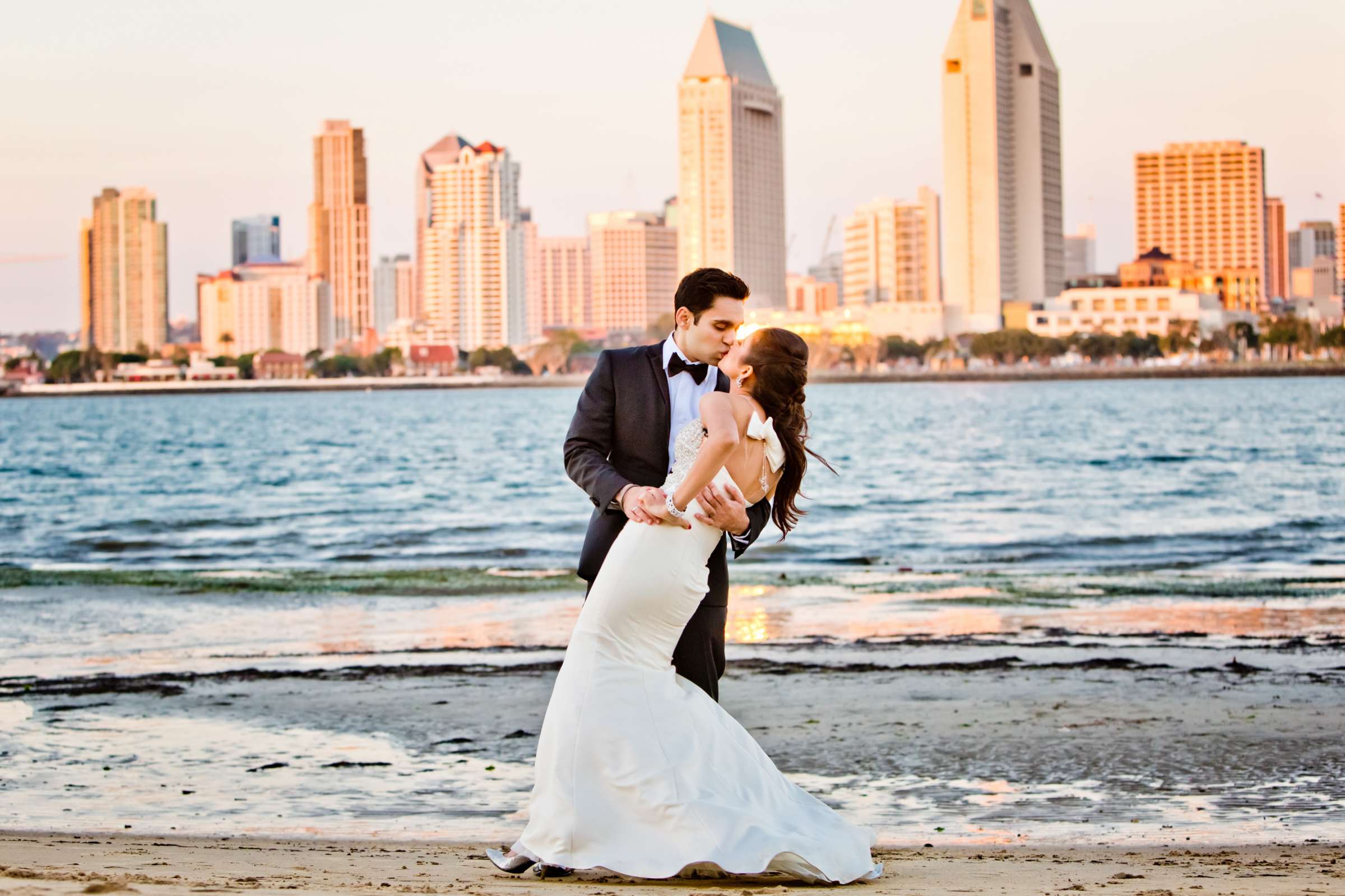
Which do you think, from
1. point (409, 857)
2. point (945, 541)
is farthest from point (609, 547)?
point (945, 541)

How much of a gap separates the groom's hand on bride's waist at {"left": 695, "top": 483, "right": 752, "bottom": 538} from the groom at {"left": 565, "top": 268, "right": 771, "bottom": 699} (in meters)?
0.21

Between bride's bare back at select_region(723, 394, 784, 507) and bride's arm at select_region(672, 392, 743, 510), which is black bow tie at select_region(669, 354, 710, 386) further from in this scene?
bride's arm at select_region(672, 392, 743, 510)

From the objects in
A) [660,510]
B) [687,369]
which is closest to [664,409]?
[687,369]

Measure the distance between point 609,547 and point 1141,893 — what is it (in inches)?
78.3

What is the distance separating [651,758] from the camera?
192 inches

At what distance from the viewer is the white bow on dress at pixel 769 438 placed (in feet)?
16.0

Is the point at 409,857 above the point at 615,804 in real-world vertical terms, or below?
below

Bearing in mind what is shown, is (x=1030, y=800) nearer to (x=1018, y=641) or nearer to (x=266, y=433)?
(x=1018, y=641)

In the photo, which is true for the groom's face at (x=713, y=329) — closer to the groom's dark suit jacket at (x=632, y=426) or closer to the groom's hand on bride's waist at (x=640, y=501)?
Result: the groom's dark suit jacket at (x=632, y=426)

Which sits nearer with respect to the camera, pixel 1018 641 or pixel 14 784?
pixel 14 784

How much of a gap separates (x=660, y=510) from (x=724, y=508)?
0.65 feet

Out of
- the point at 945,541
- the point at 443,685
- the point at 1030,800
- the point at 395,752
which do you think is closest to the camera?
the point at 1030,800

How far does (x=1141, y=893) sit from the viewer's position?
4.80 meters

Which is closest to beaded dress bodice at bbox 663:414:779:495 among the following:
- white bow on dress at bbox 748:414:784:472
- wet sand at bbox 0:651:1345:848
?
white bow on dress at bbox 748:414:784:472
